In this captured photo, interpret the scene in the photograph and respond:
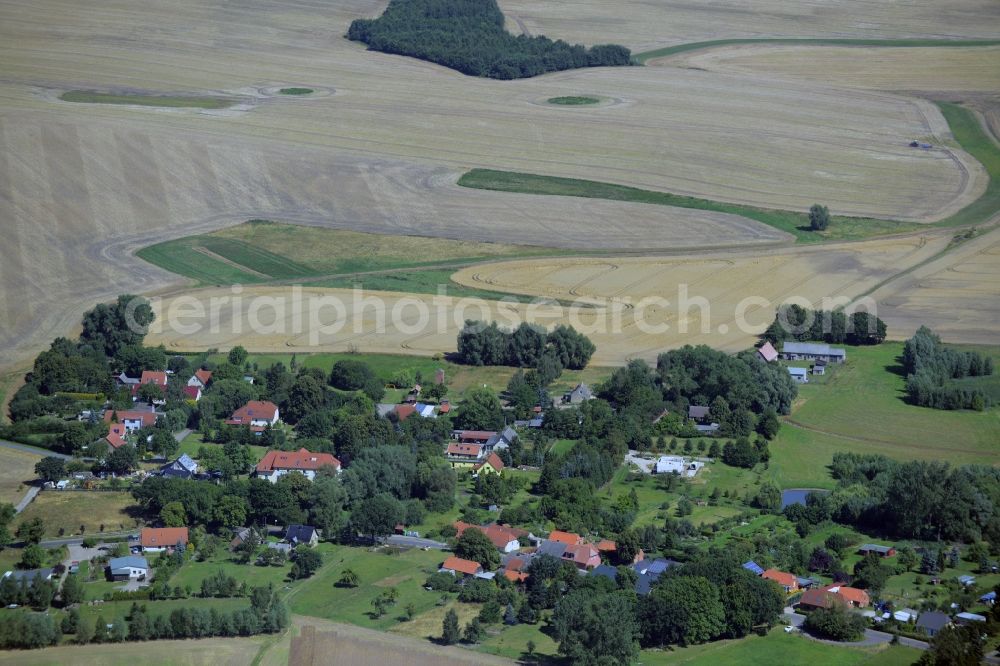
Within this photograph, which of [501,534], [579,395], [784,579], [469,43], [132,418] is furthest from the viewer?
[469,43]

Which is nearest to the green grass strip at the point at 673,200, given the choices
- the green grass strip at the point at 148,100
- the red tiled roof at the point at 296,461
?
the green grass strip at the point at 148,100

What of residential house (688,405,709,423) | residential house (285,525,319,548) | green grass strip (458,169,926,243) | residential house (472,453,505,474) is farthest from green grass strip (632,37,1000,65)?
residential house (285,525,319,548)

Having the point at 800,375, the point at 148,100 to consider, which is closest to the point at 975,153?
the point at 800,375

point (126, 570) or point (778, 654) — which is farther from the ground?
point (778, 654)

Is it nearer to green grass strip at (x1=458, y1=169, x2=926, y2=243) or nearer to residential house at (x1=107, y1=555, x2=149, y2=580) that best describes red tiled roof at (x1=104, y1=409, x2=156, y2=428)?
residential house at (x1=107, y1=555, x2=149, y2=580)

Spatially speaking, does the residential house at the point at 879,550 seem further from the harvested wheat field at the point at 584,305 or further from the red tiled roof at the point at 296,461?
the harvested wheat field at the point at 584,305

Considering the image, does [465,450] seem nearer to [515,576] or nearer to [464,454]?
[464,454]

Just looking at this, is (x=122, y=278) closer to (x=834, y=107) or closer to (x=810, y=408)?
(x=810, y=408)
